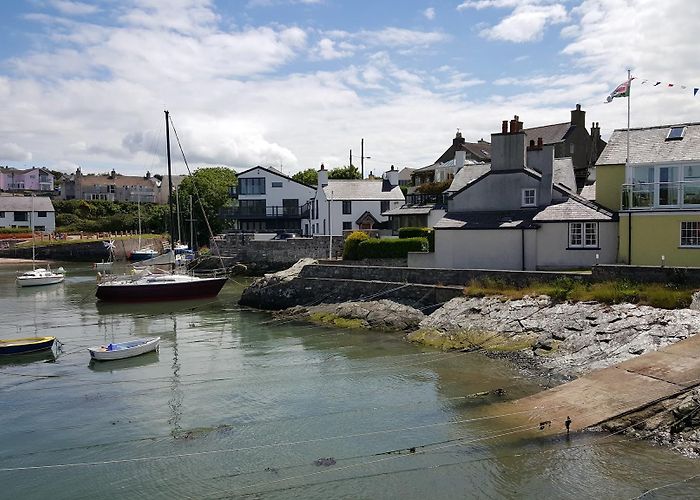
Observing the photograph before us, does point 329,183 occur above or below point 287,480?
above

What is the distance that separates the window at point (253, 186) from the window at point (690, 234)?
55584 mm

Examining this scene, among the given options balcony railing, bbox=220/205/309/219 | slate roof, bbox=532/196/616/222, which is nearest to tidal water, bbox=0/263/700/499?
slate roof, bbox=532/196/616/222

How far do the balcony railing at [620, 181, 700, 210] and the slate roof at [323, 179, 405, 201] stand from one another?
37041 millimetres

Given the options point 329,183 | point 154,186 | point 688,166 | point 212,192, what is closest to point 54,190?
point 154,186

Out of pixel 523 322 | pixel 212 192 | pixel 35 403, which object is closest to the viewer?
pixel 35 403

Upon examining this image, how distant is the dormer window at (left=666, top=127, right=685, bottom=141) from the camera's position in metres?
27.6

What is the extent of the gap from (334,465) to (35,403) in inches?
436

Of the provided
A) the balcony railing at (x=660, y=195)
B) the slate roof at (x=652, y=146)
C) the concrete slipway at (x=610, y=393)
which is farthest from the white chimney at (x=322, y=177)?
the concrete slipway at (x=610, y=393)

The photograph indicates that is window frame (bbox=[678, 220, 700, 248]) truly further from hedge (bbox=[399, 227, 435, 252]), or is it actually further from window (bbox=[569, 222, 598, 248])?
hedge (bbox=[399, 227, 435, 252])

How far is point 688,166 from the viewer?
2578 centimetres

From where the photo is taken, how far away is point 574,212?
29781 millimetres

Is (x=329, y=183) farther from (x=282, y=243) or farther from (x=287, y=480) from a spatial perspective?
(x=287, y=480)

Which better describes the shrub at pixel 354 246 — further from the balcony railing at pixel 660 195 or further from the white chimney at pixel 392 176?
the white chimney at pixel 392 176

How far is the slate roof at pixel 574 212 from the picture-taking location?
28.8 meters
